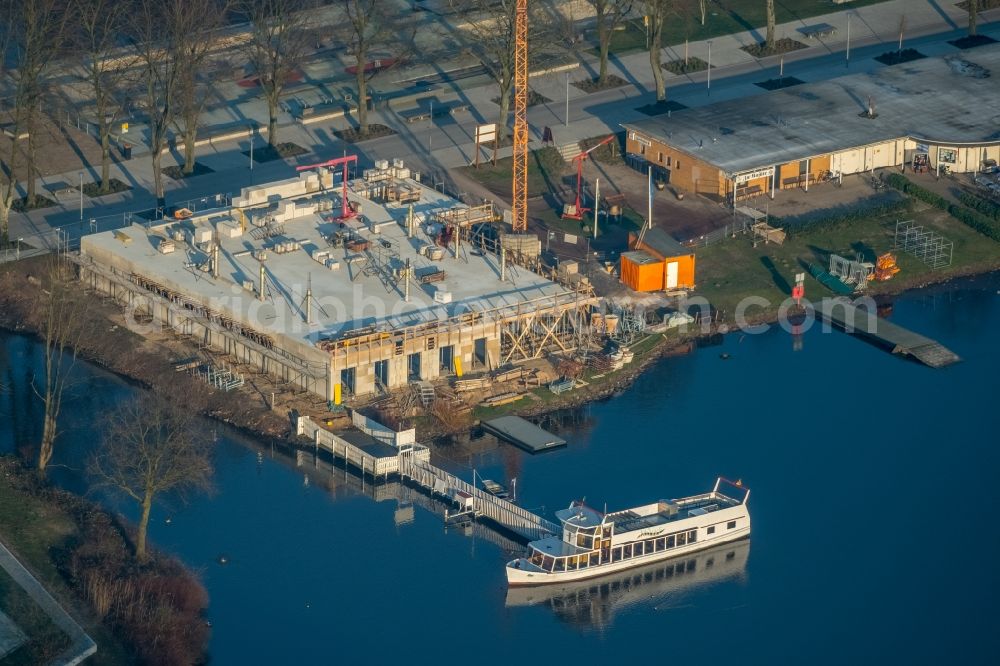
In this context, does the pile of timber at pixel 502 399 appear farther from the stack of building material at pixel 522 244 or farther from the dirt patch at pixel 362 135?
the dirt patch at pixel 362 135

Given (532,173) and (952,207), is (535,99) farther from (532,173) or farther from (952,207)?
(952,207)

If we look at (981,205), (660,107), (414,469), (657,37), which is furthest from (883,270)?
(414,469)

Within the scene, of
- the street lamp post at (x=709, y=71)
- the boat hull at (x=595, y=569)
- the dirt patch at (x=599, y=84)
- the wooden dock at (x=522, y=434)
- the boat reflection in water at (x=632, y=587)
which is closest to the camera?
the boat reflection in water at (x=632, y=587)

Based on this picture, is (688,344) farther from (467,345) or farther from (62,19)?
(62,19)

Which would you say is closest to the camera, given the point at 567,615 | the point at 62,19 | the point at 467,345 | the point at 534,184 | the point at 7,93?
the point at 567,615

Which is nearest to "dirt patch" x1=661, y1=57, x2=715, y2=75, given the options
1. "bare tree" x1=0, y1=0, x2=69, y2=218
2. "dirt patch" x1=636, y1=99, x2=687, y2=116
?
"dirt patch" x1=636, y1=99, x2=687, y2=116

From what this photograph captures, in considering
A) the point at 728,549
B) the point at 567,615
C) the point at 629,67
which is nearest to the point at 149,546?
the point at 567,615

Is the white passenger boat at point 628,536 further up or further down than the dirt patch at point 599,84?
further down

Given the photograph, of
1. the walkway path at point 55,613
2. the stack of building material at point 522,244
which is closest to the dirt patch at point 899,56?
the stack of building material at point 522,244
